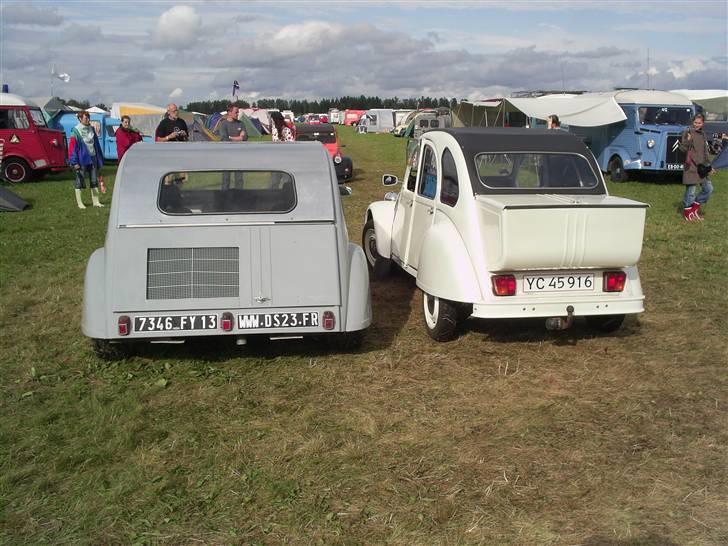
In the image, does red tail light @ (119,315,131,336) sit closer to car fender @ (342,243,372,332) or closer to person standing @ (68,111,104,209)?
car fender @ (342,243,372,332)

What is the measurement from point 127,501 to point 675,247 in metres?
8.80

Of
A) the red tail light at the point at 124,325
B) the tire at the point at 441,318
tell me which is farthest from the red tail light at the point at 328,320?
the red tail light at the point at 124,325

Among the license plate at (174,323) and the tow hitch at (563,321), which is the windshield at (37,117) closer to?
the license plate at (174,323)

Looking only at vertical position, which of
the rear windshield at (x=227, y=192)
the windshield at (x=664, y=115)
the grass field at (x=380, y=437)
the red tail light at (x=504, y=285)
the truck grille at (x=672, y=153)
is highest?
the windshield at (x=664, y=115)

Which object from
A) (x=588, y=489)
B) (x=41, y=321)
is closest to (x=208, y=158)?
(x=41, y=321)

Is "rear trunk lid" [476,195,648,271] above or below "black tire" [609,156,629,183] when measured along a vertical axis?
above

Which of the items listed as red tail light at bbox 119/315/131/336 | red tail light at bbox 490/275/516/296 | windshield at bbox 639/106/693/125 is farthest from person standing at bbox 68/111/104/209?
windshield at bbox 639/106/693/125

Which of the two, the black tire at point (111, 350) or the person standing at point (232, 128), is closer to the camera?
the black tire at point (111, 350)

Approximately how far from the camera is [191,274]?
511 cm

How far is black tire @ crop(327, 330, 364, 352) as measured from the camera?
5547 millimetres

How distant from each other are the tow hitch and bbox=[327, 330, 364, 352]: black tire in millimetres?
1476

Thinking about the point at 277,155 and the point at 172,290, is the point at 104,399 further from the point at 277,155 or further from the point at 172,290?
the point at 277,155

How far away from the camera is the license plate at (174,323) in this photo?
5.01 m

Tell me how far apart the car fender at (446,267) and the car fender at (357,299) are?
0.65m
